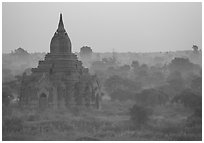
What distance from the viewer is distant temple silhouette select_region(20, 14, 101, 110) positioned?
30.2 m

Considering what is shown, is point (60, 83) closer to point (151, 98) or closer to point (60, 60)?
point (60, 60)

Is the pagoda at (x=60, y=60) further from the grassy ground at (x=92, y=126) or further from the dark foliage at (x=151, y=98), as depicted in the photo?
the dark foliage at (x=151, y=98)

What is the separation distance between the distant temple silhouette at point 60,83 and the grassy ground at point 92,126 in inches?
42.6

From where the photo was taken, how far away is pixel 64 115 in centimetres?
2825

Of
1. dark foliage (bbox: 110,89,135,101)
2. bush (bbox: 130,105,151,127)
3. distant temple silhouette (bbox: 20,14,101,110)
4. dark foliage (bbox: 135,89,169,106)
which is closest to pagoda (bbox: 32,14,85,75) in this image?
distant temple silhouette (bbox: 20,14,101,110)

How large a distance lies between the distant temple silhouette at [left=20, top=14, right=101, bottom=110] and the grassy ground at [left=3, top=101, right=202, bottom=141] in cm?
108

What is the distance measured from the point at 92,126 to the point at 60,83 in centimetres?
549

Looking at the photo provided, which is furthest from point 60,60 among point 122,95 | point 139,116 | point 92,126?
point 139,116

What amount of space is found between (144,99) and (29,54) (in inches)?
1384

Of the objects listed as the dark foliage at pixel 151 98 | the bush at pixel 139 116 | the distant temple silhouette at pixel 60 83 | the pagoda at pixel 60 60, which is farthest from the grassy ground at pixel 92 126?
the pagoda at pixel 60 60

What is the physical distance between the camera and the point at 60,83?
101ft

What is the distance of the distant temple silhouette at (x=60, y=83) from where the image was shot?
3023 cm

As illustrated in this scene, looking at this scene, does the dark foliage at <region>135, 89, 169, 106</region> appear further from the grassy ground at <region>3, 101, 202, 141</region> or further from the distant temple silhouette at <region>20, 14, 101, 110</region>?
the distant temple silhouette at <region>20, 14, 101, 110</region>

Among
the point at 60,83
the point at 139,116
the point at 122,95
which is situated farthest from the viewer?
the point at 122,95
